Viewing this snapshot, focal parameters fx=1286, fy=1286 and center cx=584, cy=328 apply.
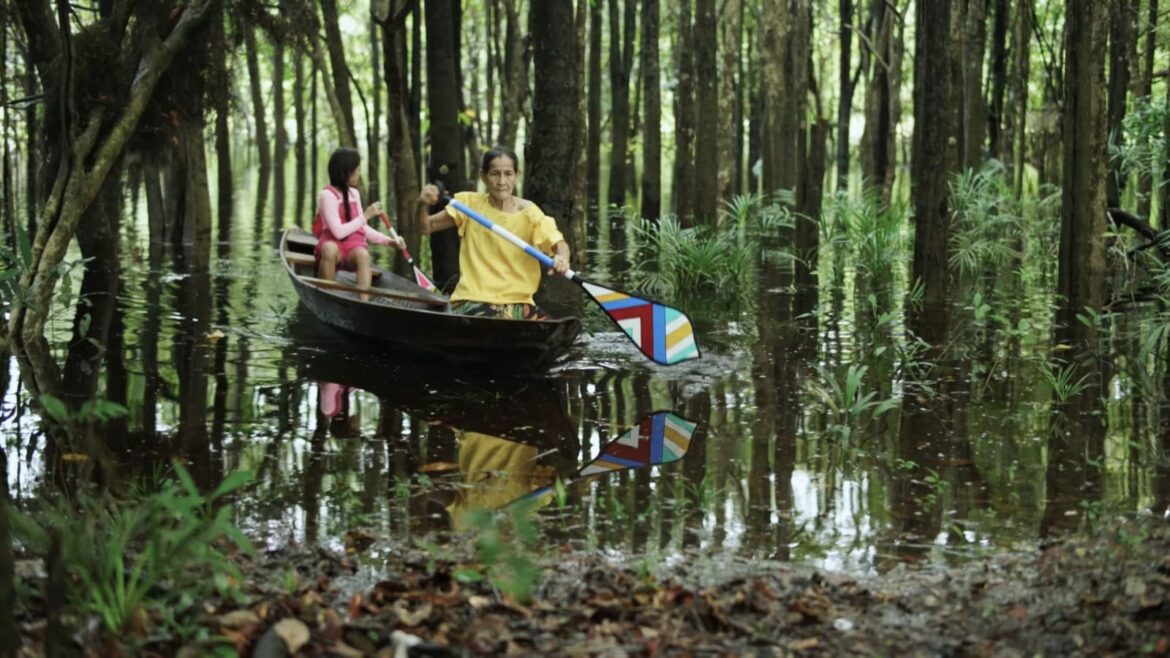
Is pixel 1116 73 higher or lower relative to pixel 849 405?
higher

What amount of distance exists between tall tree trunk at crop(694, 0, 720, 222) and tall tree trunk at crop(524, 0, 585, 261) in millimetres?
5593

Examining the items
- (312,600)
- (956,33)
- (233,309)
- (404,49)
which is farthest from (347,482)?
(404,49)

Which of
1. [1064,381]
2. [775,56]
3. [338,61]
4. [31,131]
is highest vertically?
[775,56]

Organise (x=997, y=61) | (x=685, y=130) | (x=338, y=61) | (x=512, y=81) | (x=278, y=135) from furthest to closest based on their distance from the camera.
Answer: (x=278, y=135), (x=512, y=81), (x=997, y=61), (x=685, y=130), (x=338, y=61)

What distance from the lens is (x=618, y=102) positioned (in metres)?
21.2

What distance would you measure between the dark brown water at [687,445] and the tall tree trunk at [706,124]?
5.28 meters

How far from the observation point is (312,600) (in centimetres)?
385

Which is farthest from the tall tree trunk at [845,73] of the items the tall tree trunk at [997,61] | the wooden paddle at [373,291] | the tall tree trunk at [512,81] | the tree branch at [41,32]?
the tree branch at [41,32]

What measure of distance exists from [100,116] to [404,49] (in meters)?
9.25

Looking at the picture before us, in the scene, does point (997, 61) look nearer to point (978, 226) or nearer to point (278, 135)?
point (978, 226)

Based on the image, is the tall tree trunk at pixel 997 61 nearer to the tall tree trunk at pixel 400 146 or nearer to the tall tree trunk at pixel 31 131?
the tall tree trunk at pixel 400 146

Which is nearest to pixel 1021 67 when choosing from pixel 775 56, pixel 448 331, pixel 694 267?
pixel 775 56

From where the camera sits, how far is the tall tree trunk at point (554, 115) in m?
9.77

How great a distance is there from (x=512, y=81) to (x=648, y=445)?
16.5 m
